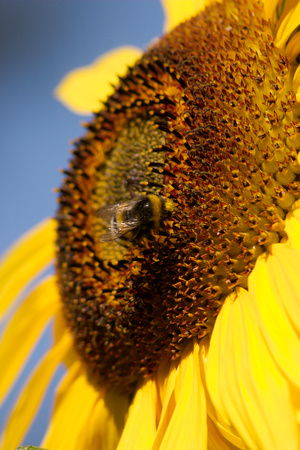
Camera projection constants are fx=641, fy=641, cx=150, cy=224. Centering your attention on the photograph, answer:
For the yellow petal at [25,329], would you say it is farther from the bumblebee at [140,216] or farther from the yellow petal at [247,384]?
the yellow petal at [247,384]

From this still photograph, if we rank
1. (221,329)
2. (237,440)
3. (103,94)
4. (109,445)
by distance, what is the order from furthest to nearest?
(103,94)
(109,445)
(221,329)
(237,440)

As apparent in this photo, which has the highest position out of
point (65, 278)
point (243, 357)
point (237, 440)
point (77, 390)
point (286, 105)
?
point (65, 278)

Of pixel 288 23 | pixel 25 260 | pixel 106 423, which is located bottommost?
pixel 106 423

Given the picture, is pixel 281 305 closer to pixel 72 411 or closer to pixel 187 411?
pixel 187 411

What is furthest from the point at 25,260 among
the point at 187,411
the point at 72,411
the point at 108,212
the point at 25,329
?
the point at 187,411

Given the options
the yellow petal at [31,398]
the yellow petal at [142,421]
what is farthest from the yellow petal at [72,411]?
the yellow petal at [142,421]

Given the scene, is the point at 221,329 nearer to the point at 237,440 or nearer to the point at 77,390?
the point at 237,440

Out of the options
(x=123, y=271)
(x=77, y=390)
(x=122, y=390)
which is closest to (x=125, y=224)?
(x=123, y=271)
